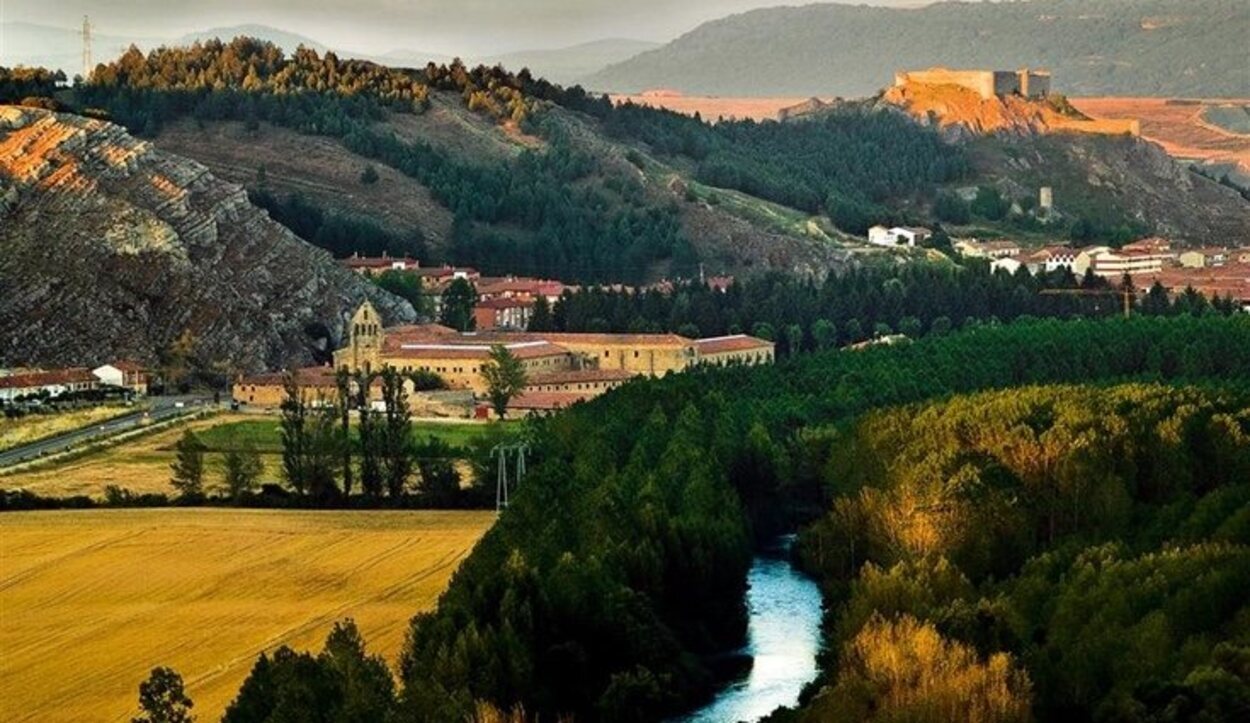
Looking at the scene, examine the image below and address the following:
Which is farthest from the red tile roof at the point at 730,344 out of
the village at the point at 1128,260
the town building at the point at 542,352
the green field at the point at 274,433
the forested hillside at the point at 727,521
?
the village at the point at 1128,260

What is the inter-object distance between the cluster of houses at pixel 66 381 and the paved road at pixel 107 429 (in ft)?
5.56

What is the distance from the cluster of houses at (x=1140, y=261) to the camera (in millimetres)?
124562

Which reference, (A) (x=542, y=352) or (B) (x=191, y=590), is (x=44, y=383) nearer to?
(A) (x=542, y=352)

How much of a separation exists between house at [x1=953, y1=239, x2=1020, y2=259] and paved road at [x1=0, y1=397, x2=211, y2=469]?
58453mm

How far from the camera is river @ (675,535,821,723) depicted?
149 feet

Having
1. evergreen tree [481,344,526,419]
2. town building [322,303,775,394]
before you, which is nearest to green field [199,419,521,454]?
evergreen tree [481,344,526,419]

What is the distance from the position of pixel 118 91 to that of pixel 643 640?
100097mm

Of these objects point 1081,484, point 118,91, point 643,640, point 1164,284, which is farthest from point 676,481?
point 118,91

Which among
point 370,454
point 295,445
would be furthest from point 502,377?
point 370,454

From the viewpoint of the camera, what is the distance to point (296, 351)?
343ft

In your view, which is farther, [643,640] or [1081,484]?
[1081,484]

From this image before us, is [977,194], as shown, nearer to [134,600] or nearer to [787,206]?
[787,206]

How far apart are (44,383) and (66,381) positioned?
939 mm

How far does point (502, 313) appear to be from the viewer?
114438mm
